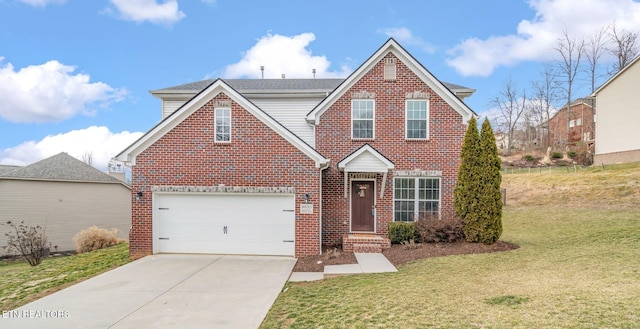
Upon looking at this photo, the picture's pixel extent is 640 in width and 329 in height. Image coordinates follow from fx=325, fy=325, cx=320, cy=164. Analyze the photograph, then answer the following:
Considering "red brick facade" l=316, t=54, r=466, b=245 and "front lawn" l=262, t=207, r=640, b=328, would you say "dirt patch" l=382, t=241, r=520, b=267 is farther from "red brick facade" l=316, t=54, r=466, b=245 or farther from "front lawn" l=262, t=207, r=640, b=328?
"red brick facade" l=316, t=54, r=466, b=245

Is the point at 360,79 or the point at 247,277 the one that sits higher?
the point at 360,79

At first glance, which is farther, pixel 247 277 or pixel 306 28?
pixel 306 28

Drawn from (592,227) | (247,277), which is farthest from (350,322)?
(592,227)

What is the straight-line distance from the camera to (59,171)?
19.3m

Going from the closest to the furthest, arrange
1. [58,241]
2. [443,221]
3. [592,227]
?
[443,221]
[592,227]
[58,241]

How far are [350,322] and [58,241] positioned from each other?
808 inches

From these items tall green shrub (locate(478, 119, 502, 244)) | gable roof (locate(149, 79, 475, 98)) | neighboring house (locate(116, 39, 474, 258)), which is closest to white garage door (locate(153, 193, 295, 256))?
neighboring house (locate(116, 39, 474, 258))

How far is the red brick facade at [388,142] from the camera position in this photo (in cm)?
1230

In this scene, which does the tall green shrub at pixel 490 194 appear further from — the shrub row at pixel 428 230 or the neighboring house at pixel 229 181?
the neighboring house at pixel 229 181

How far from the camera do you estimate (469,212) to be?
10727mm

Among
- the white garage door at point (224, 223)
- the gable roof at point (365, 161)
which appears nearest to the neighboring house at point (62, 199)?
the white garage door at point (224, 223)

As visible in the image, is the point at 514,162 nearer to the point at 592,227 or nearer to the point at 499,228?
the point at 592,227

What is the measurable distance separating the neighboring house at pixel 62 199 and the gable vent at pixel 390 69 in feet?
59.9

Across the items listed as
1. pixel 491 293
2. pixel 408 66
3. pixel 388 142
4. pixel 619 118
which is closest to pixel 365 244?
pixel 388 142
